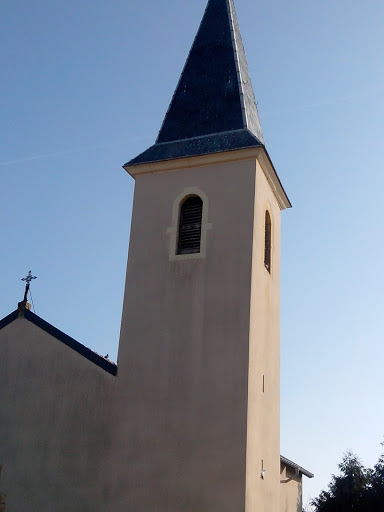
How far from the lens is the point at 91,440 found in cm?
1215

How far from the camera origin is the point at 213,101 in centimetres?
1546

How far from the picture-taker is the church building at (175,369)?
1155 cm

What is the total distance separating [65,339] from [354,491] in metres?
16.3

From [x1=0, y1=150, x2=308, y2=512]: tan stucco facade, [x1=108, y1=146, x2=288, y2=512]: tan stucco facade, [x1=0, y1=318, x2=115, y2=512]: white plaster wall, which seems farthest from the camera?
[x1=0, y1=318, x2=115, y2=512]: white plaster wall

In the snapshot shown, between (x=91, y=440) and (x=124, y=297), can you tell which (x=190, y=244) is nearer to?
(x=124, y=297)

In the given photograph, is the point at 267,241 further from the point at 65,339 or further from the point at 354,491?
the point at 354,491

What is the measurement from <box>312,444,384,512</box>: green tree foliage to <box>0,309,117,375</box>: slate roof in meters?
15.4

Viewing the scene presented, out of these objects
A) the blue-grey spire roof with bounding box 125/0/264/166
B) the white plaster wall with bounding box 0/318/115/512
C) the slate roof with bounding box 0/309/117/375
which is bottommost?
the white plaster wall with bounding box 0/318/115/512

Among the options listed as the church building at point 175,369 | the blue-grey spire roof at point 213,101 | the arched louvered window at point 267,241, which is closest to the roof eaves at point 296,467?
the church building at point 175,369

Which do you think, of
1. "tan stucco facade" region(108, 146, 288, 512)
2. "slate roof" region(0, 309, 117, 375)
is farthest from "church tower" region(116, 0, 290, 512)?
"slate roof" region(0, 309, 117, 375)

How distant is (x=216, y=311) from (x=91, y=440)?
3370 millimetres

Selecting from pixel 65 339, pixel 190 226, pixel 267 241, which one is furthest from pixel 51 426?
pixel 267 241

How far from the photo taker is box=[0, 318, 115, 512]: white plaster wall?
11.9m

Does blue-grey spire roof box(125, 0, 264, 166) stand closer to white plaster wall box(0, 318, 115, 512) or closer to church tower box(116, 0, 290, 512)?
church tower box(116, 0, 290, 512)
